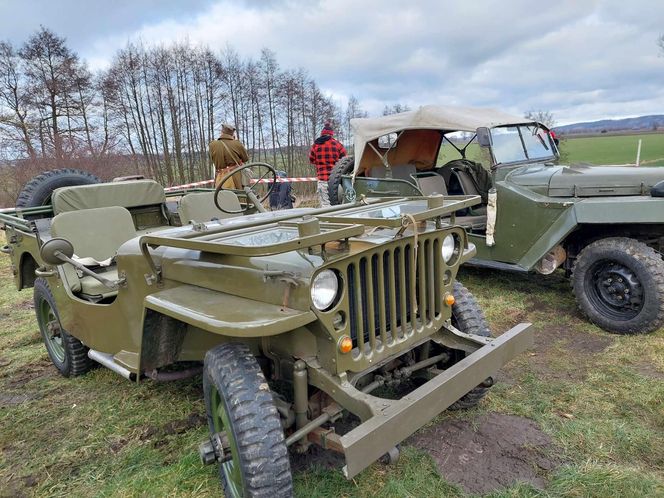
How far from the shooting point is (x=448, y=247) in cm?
275

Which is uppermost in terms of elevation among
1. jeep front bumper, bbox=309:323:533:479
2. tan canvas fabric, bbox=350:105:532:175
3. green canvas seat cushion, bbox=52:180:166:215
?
tan canvas fabric, bbox=350:105:532:175

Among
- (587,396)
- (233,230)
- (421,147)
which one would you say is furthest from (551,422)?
(421,147)

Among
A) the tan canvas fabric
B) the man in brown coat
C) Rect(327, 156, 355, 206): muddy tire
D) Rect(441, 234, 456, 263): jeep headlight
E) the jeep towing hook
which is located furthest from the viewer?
Rect(327, 156, 355, 206): muddy tire

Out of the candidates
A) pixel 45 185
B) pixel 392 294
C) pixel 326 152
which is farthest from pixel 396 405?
pixel 326 152

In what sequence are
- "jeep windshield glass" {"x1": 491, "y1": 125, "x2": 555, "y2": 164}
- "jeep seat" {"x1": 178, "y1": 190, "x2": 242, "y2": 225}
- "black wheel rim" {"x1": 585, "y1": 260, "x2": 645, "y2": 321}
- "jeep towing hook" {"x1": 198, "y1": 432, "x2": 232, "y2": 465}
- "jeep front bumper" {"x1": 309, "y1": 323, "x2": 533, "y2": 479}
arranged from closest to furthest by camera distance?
"jeep front bumper" {"x1": 309, "y1": 323, "x2": 533, "y2": 479}
"jeep towing hook" {"x1": 198, "y1": 432, "x2": 232, "y2": 465}
"black wheel rim" {"x1": 585, "y1": 260, "x2": 645, "y2": 321}
"jeep seat" {"x1": 178, "y1": 190, "x2": 242, "y2": 225}
"jeep windshield glass" {"x1": 491, "y1": 125, "x2": 555, "y2": 164}

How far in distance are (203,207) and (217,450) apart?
298 cm

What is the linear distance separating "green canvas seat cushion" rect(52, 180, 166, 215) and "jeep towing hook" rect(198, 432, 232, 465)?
3218 mm

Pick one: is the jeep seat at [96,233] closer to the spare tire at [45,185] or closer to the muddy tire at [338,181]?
the spare tire at [45,185]

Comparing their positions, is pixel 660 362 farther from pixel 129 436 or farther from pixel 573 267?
pixel 129 436

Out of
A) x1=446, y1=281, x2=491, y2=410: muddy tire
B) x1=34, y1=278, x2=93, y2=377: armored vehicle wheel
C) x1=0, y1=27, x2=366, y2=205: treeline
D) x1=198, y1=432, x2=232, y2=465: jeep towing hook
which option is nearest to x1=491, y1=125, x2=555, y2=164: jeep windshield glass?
x1=446, y1=281, x2=491, y2=410: muddy tire

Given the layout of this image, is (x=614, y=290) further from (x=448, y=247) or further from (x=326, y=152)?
(x=326, y=152)

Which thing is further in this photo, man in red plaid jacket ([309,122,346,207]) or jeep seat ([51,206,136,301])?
man in red plaid jacket ([309,122,346,207])

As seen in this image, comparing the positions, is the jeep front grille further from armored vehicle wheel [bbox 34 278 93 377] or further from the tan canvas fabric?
the tan canvas fabric

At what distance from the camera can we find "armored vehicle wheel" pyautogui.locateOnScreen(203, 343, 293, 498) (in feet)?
6.56
